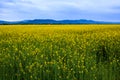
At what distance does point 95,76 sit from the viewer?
25.5ft

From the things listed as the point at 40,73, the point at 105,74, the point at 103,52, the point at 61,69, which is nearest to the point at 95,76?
the point at 105,74

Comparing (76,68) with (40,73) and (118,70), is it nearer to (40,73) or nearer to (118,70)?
(40,73)

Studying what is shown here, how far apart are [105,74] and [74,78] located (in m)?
1.21

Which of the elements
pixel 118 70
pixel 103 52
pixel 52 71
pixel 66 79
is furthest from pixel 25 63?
pixel 103 52

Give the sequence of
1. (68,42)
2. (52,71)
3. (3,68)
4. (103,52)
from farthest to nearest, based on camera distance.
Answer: (68,42)
(103,52)
(3,68)
(52,71)

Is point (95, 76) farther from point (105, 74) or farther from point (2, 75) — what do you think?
point (2, 75)

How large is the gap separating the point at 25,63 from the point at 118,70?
2.86 meters

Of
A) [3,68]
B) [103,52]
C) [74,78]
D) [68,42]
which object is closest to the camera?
[74,78]

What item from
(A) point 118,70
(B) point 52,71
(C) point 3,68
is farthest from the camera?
(A) point 118,70

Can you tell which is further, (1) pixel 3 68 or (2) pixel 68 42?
(2) pixel 68 42

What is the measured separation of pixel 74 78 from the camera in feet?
22.8

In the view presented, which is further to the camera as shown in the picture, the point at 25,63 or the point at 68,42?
the point at 68,42

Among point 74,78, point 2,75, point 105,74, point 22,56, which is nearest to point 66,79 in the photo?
point 74,78

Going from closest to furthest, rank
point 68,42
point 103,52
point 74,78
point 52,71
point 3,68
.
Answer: point 74,78
point 52,71
point 3,68
point 103,52
point 68,42
